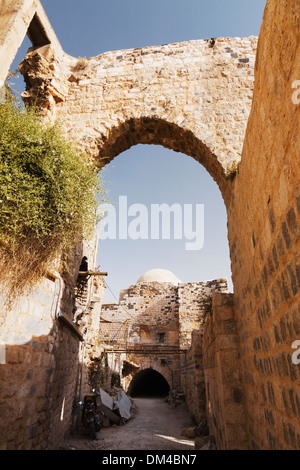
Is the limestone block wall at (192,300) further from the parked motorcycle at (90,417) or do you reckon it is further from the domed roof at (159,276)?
the parked motorcycle at (90,417)

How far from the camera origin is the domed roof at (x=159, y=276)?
74.2ft

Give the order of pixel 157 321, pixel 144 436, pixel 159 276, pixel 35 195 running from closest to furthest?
pixel 35 195
pixel 144 436
pixel 157 321
pixel 159 276

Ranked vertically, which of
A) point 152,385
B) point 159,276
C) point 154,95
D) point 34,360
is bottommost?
point 152,385

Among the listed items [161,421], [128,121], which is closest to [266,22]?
[128,121]

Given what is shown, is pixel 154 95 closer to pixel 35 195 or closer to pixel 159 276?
pixel 35 195

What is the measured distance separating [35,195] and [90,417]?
6165mm

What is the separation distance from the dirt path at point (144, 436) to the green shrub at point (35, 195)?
4.12 meters

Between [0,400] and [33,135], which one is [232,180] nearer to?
[33,135]

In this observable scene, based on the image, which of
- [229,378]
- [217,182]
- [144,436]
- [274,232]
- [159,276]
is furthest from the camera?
[159,276]

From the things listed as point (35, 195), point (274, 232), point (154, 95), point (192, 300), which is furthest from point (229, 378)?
point (192, 300)

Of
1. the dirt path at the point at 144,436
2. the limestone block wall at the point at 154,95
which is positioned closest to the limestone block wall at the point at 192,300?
the dirt path at the point at 144,436

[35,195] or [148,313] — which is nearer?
[35,195]

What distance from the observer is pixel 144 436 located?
673 centimetres

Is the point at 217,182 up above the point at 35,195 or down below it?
above
